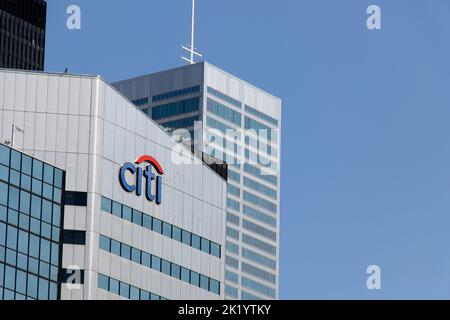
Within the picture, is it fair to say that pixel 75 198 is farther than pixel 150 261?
No

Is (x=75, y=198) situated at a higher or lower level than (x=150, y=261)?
higher

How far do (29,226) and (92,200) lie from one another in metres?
7.62

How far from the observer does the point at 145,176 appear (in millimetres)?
127938

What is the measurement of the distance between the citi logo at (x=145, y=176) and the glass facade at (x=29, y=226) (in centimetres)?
623

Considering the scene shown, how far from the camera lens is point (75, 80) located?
413ft

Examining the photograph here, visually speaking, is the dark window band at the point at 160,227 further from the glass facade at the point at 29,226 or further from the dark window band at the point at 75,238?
the glass facade at the point at 29,226

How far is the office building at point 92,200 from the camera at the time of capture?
11638cm

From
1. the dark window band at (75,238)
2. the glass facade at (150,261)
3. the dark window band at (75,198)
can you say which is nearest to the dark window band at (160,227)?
the dark window band at (75,198)

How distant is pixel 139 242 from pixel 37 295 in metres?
13.1

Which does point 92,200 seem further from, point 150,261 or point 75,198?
point 150,261

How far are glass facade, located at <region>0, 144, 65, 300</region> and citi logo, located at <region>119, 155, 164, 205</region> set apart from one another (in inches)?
245

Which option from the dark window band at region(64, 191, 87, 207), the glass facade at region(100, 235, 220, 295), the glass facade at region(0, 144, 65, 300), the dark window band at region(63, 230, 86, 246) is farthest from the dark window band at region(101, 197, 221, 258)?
the glass facade at region(0, 144, 65, 300)

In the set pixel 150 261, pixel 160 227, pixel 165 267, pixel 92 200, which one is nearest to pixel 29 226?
pixel 92 200

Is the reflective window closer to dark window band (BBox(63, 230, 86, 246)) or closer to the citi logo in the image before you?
the citi logo
